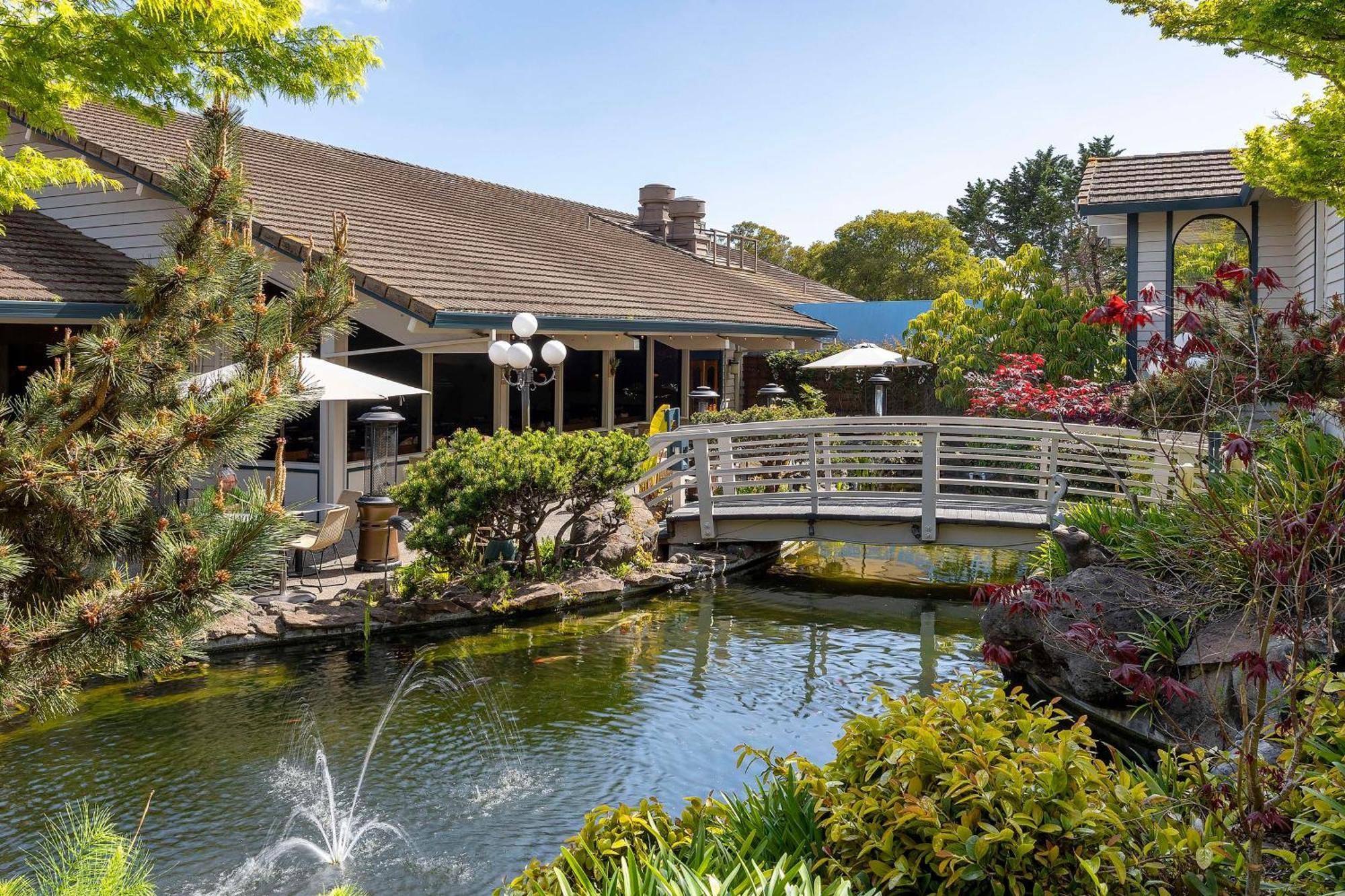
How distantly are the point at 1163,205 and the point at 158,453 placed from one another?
16989 millimetres

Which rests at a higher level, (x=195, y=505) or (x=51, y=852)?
(x=195, y=505)

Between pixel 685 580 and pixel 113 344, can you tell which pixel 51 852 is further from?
pixel 685 580

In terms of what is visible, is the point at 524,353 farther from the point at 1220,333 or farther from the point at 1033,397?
the point at 1220,333

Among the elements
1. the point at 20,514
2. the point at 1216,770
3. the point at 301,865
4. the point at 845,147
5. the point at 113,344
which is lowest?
the point at 301,865

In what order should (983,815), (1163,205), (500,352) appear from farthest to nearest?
(1163,205) < (500,352) < (983,815)

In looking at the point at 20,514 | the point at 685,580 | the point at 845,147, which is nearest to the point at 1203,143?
the point at 845,147

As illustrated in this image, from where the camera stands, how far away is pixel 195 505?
3.93 metres

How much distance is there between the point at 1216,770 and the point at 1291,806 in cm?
56

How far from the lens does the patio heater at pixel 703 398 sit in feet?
61.3

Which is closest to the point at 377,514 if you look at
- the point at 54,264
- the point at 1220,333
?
the point at 54,264

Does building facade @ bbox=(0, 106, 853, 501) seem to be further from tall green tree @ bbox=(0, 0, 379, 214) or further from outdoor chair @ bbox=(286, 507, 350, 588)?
outdoor chair @ bbox=(286, 507, 350, 588)

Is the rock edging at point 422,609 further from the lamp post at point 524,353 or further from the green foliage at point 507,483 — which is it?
the lamp post at point 524,353

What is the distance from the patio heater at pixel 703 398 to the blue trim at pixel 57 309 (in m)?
9.19

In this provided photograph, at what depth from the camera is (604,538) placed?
1282 cm
